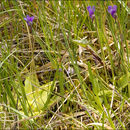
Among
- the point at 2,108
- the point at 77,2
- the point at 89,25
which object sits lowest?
the point at 2,108

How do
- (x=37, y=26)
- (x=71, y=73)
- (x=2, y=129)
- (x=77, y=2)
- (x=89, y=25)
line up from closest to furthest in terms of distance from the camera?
(x=2, y=129), (x=71, y=73), (x=89, y=25), (x=37, y=26), (x=77, y=2)

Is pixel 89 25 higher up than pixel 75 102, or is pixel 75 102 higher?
pixel 89 25

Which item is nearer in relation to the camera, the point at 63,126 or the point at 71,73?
the point at 63,126

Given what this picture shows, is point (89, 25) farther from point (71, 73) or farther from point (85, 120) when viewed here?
point (85, 120)

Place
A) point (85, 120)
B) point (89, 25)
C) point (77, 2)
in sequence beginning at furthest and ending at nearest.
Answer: point (77, 2)
point (89, 25)
point (85, 120)

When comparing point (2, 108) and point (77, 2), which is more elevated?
point (77, 2)

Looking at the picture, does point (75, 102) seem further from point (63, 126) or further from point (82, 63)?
point (82, 63)

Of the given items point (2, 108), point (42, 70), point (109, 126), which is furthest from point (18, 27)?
point (109, 126)

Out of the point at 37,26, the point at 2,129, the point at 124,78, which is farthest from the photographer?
the point at 37,26

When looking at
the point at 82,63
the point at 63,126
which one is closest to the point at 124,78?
the point at 82,63
